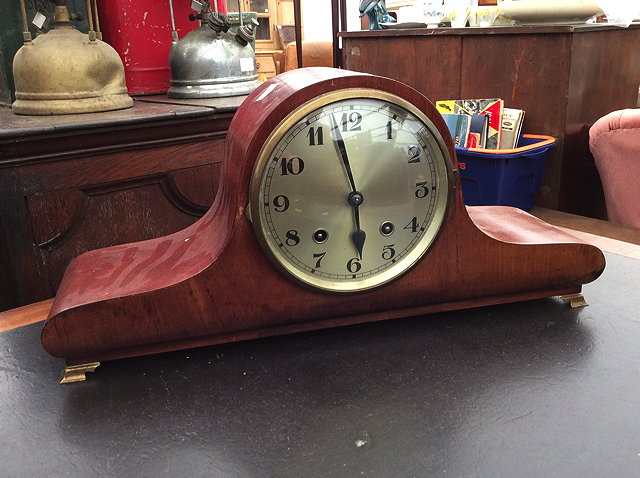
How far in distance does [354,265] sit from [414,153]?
0.15 metres

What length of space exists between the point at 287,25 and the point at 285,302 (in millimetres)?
7245

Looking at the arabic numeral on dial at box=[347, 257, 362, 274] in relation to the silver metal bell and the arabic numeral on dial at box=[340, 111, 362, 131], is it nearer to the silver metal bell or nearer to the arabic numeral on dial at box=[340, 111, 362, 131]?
the arabic numeral on dial at box=[340, 111, 362, 131]

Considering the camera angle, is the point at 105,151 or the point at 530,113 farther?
the point at 530,113

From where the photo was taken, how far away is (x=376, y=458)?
1.72ft

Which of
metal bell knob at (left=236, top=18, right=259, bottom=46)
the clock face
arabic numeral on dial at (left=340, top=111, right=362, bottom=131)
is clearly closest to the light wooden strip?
the clock face

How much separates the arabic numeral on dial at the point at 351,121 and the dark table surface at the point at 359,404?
0.25 meters

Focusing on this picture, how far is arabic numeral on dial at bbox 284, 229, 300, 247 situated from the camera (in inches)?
26.6

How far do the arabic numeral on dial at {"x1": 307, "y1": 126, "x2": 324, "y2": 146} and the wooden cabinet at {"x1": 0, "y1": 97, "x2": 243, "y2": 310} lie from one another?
750mm

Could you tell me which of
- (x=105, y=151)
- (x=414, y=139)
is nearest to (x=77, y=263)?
(x=414, y=139)

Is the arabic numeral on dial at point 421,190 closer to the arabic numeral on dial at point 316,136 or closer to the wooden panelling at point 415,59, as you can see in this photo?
the arabic numeral on dial at point 316,136

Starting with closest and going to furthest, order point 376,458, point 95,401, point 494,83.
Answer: point 376,458
point 95,401
point 494,83

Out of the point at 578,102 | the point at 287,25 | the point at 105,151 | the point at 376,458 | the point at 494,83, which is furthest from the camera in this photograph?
the point at 287,25

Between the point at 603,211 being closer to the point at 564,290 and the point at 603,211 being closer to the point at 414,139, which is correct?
the point at 564,290

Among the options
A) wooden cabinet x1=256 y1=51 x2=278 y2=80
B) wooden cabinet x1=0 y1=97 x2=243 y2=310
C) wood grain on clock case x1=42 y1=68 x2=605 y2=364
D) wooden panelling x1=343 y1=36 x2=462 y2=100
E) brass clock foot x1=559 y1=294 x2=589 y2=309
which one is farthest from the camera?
wooden cabinet x1=256 y1=51 x2=278 y2=80
